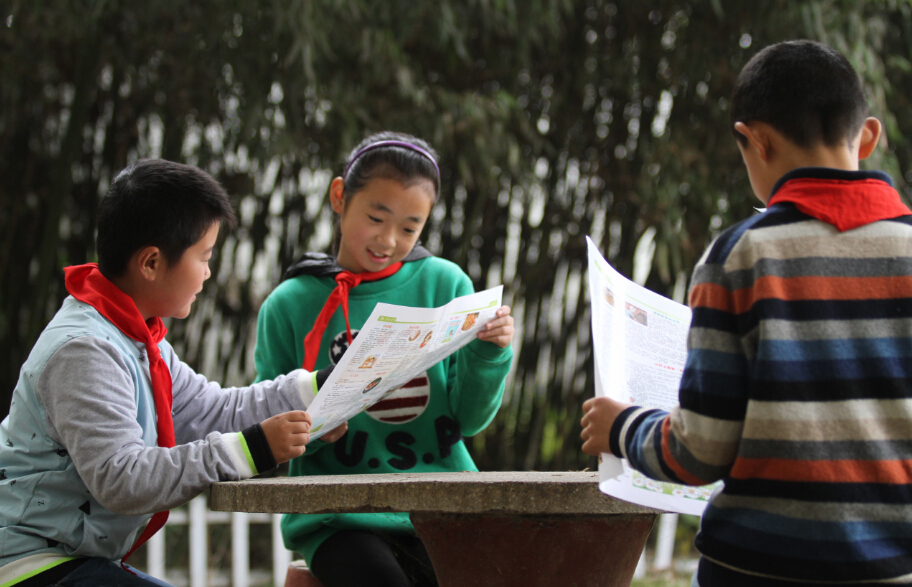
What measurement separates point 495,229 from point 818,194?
2331mm

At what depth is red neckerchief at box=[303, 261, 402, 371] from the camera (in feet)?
5.16

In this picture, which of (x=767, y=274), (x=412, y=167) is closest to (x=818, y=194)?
(x=767, y=274)

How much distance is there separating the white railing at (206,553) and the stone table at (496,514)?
7.42ft

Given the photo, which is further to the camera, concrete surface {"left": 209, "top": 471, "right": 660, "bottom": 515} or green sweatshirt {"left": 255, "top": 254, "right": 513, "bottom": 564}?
green sweatshirt {"left": 255, "top": 254, "right": 513, "bottom": 564}

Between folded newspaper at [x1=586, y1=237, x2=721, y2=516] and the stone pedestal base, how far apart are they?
195mm

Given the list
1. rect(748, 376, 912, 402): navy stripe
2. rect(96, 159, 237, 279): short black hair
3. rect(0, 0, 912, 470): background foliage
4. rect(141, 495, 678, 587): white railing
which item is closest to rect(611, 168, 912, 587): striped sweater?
rect(748, 376, 912, 402): navy stripe

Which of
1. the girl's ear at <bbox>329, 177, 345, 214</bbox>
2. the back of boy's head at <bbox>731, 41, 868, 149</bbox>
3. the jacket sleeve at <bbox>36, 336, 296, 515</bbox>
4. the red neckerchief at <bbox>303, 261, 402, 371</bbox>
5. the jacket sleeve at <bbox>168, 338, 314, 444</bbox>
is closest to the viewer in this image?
the back of boy's head at <bbox>731, 41, 868, 149</bbox>

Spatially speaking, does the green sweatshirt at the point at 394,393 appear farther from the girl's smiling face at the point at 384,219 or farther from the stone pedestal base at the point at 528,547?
the stone pedestal base at the point at 528,547

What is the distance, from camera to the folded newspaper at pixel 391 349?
1.16 m

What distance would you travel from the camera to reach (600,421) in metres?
0.93

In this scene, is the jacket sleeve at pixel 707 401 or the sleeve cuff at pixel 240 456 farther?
the sleeve cuff at pixel 240 456

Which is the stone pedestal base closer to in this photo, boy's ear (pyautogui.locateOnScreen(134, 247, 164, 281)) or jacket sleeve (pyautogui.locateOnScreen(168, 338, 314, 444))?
jacket sleeve (pyautogui.locateOnScreen(168, 338, 314, 444))

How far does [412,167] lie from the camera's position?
1.63m

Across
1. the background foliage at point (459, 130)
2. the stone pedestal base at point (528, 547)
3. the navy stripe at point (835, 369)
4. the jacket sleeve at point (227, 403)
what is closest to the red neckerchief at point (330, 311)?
the jacket sleeve at point (227, 403)
